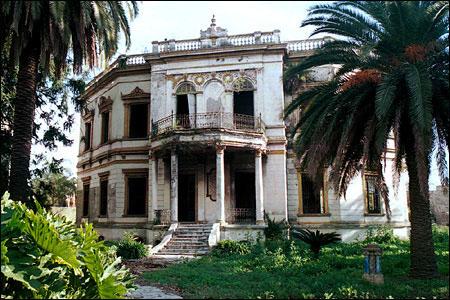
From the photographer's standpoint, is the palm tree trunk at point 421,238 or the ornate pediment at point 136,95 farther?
the ornate pediment at point 136,95

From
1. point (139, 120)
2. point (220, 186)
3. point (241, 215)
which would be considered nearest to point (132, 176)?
point (139, 120)

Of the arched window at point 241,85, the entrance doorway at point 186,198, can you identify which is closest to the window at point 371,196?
the arched window at point 241,85

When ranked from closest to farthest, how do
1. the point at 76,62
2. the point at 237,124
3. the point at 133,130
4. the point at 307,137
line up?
the point at 307,137 → the point at 76,62 → the point at 237,124 → the point at 133,130

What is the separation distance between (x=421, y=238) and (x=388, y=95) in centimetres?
395

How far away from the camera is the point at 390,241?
18297mm

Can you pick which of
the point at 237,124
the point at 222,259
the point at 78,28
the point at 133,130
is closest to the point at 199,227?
the point at 222,259

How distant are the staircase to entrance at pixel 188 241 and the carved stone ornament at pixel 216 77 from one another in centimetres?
707

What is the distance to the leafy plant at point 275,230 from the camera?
18.0 meters

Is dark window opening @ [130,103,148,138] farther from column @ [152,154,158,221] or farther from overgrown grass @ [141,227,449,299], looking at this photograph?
overgrown grass @ [141,227,449,299]

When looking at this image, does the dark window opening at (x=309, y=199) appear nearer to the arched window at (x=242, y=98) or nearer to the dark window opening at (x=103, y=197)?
the arched window at (x=242, y=98)

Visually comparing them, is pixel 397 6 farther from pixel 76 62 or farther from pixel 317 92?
pixel 76 62

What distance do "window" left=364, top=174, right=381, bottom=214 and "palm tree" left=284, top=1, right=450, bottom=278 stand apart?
27.4 feet

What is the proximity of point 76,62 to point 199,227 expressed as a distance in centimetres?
862

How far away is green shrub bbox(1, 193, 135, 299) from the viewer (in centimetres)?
557
